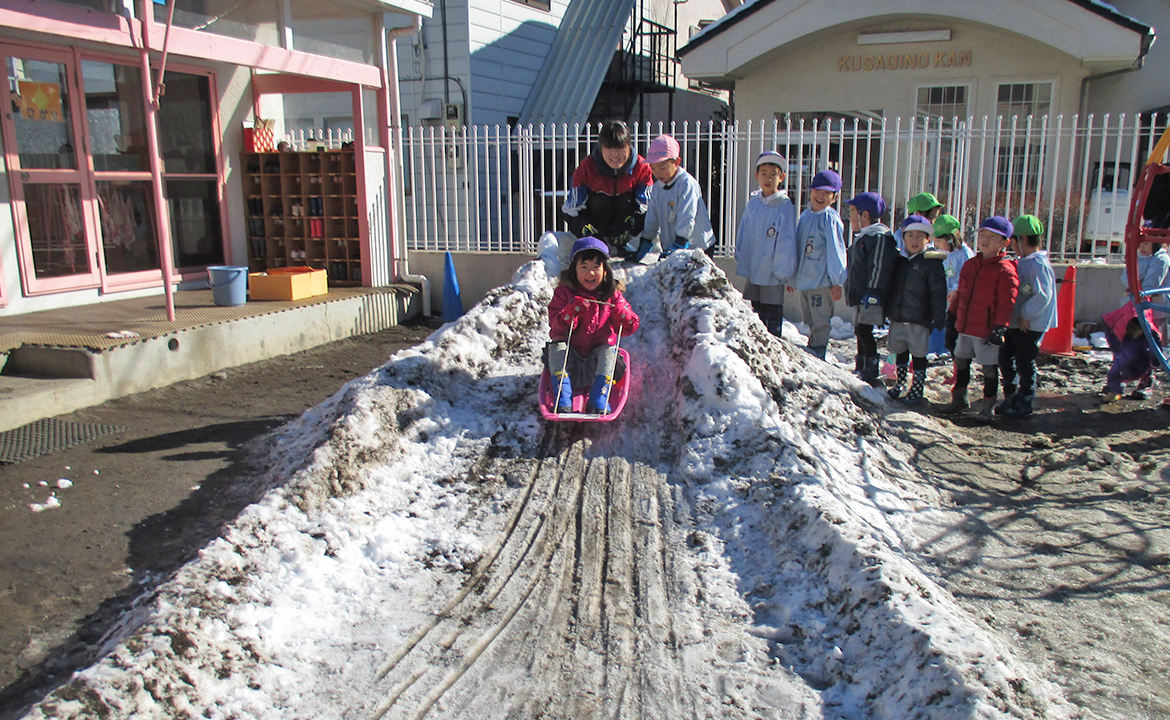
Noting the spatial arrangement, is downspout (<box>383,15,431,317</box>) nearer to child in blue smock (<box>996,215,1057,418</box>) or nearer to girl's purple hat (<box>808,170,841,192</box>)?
girl's purple hat (<box>808,170,841,192</box>)

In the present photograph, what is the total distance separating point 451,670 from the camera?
3109mm

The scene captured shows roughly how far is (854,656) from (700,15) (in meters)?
21.9

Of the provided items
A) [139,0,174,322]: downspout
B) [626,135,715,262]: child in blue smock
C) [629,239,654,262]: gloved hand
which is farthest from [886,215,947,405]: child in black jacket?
[139,0,174,322]: downspout

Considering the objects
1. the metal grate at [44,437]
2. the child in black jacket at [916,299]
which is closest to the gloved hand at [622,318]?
the child in black jacket at [916,299]

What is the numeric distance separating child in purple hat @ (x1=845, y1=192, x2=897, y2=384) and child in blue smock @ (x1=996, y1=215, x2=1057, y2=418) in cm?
100

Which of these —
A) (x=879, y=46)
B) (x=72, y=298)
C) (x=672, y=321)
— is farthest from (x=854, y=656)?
(x=879, y=46)

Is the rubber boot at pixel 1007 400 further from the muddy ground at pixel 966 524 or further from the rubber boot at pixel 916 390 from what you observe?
the rubber boot at pixel 916 390

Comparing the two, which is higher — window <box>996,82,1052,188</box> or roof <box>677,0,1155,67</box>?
roof <box>677,0,1155,67</box>

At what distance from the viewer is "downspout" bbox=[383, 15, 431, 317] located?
11000 mm

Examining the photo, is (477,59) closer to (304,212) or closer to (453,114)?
(453,114)

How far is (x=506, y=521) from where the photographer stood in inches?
170

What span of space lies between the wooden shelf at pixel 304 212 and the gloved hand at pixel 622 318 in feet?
21.6

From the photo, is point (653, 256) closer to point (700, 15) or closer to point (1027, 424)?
point (1027, 424)

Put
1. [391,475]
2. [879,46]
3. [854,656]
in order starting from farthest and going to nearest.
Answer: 1. [879,46]
2. [391,475]
3. [854,656]
